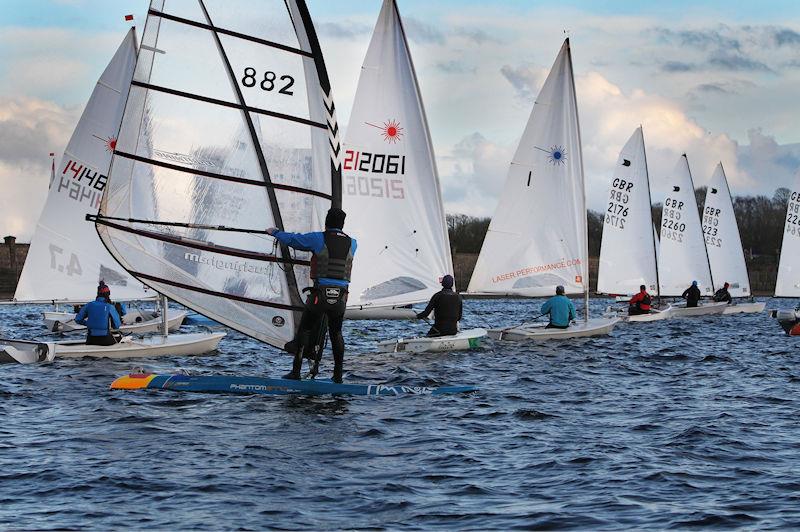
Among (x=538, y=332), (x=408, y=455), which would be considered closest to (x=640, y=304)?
(x=538, y=332)

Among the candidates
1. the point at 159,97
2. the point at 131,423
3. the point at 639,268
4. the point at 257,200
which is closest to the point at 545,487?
the point at 131,423

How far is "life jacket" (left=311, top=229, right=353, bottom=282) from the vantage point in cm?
1248

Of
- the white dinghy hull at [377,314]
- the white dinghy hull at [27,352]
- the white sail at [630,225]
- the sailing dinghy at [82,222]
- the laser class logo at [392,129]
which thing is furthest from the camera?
the white sail at [630,225]

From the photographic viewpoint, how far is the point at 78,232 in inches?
974

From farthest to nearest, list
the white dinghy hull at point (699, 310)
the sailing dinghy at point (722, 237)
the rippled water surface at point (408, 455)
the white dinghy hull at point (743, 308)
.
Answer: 1. the sailing dinghy at point (722, 237)
2. the white dinghy hull at point (743, 308)
3. the white dinghy hull at point (699, 310)
4. the rippled water surface at point (408, 455)

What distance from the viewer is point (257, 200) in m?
13.5

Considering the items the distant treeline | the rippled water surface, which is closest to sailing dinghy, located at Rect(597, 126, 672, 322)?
the rippled water surface

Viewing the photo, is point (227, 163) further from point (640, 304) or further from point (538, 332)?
point (640, 304)

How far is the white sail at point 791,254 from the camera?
44.0m

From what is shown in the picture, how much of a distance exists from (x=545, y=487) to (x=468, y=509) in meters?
0.97

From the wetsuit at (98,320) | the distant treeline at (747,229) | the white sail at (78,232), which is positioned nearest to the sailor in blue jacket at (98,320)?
the wetsuit at (98,320)

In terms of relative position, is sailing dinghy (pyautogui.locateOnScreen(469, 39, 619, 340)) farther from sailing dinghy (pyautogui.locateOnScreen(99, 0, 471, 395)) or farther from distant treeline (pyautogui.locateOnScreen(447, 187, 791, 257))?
distant treeline (pyautogui.locateOnScreen(447, 187, 791, 257))

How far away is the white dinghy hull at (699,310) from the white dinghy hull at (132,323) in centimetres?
1785

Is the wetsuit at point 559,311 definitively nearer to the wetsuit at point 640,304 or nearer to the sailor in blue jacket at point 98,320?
the sailor in blue jacket at point 98,320
